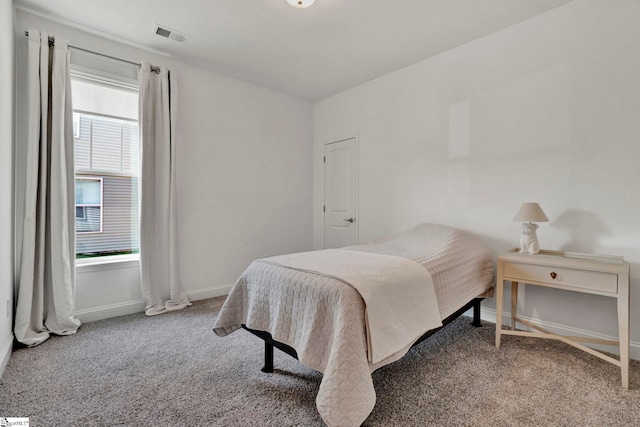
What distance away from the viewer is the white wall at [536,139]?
214 cm

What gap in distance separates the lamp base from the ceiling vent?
348 cm

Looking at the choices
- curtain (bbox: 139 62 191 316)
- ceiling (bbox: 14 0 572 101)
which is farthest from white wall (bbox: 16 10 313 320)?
ceiling (bbox: 14 0 572 101)

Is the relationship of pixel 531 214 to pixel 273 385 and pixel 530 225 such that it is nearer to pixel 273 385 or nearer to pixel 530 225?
pixel 530 225

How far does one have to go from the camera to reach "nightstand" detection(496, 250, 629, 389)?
1.75 m

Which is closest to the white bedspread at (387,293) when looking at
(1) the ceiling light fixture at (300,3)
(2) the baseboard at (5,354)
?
(2) the baseboard at (5,354)

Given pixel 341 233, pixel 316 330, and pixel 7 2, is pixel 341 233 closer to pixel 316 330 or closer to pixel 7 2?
pixel 316 330

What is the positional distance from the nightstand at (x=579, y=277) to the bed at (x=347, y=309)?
307mm

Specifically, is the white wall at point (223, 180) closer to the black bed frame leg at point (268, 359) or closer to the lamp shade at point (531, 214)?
the black bed frame leg at point (268, 359)

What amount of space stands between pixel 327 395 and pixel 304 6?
266 centimetres

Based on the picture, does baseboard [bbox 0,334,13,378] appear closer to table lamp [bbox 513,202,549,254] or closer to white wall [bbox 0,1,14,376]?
white wall [bbox 0,1,14,376]

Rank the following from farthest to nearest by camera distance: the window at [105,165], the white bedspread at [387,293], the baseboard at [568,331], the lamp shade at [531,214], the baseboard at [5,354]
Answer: the window at [105,165]
the lamp shade at [531,214]
the baseboard at [568,331]
the baseboard at [5,354]
the white bedspread at [387,293]

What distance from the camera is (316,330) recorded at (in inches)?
59.0

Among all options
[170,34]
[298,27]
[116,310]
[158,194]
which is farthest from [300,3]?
[116,310]

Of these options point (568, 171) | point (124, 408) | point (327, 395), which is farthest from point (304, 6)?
point (124, 408)
